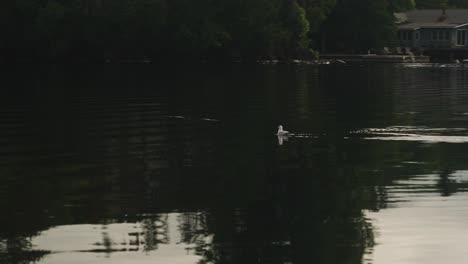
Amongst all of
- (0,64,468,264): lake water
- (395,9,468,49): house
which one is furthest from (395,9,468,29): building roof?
(0,64,468,264): lake water

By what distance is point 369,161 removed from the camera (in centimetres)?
2712

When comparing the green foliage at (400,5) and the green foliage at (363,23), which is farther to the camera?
the green foliage at (400,5)

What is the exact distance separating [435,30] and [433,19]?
2443 millimetres

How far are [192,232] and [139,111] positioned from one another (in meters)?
25.8

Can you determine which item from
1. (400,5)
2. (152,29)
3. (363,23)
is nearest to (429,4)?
(400,5)

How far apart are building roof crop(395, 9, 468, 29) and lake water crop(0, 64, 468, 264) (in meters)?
106

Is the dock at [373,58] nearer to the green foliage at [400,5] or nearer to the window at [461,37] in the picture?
the green foliage at [400,5]

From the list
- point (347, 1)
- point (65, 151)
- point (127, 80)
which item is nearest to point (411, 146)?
point (65, 151)

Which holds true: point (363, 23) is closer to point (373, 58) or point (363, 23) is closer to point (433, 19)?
point (373, 58)

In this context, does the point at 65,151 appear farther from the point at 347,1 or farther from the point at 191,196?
the point at 347,1

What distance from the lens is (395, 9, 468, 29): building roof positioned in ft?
490

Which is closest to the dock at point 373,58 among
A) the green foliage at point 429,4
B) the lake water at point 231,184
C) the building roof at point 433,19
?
the building roof at point 433,19

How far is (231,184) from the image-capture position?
23.1 meters

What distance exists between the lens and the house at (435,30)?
14962 centimetres
